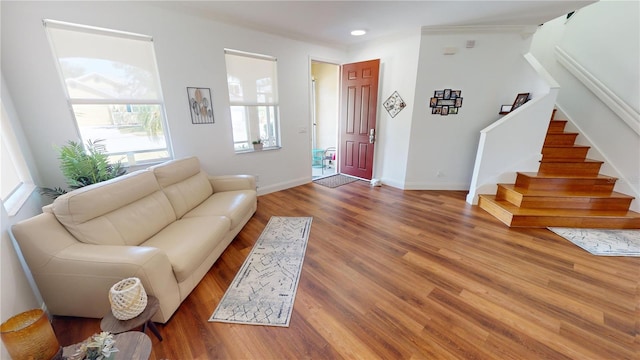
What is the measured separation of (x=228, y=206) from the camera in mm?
2590

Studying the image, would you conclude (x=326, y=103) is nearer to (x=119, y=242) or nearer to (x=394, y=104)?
(x=394, y=104)

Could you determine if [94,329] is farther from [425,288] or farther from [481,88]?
[481,88]

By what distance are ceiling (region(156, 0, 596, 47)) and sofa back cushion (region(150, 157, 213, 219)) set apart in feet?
5.98

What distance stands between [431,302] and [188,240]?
2.01 meters

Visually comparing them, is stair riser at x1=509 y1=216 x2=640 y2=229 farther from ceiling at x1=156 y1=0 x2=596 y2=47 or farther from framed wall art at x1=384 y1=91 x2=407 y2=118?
ceiling at x1=156 y1=0 x2=596 y2=47

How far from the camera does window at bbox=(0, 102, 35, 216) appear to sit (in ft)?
5.56

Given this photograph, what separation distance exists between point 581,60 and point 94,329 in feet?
22.2

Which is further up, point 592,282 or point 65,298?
point 65,298

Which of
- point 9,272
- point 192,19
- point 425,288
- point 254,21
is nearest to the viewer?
point 9,272

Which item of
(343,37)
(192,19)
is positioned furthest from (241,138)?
(343,37)

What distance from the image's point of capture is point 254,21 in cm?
318

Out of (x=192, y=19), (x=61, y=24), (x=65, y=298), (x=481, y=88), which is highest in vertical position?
(x=192, y=19)

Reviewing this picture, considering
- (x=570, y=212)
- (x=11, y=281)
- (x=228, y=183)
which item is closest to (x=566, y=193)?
(x=570, y=212)

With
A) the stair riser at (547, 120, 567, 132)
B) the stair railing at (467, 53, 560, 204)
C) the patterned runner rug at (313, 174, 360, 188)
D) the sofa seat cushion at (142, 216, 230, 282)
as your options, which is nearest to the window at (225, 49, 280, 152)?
the patterned runner rug at (313, 174, 360, 188)
